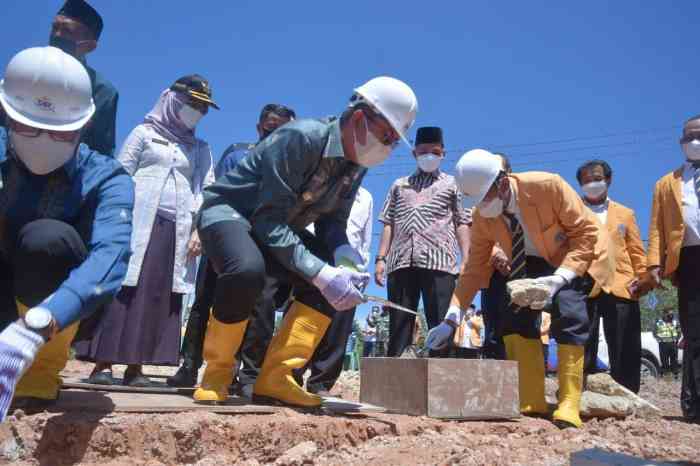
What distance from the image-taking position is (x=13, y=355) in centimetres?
177

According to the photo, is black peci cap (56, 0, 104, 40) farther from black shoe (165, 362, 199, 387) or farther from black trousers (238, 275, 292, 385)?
black shoe (165, 362, 199, 387)

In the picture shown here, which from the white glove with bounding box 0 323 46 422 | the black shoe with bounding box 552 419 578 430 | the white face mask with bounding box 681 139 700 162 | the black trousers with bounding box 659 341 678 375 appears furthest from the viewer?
the black trousers with bounding box 659 341 678 375

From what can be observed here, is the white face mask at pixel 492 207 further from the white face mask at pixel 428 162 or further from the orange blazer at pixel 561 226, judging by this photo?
the white face mask at pixel 428 162

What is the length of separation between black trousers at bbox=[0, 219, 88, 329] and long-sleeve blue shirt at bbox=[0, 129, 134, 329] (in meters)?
0.03

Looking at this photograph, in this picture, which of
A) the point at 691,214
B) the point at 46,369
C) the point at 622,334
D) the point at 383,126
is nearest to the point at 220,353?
the point at 46,369

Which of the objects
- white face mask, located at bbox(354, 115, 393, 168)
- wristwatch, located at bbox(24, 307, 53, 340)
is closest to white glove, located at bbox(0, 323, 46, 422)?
wristwatch, located at bbox(24, 307, 53, 340)

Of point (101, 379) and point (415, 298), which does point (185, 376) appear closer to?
point (101, 379)

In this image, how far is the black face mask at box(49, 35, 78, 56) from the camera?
344cm

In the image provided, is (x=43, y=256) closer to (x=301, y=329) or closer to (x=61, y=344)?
(x=61, y=344)

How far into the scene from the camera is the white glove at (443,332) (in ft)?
12.6

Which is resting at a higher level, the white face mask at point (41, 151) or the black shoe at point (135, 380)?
the white face mask at point (41, 151)

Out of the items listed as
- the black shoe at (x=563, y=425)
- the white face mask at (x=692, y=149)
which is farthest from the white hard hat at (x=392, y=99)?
the white face mask at (x=692, y=149)

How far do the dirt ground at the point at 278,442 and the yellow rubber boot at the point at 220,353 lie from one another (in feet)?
1.34

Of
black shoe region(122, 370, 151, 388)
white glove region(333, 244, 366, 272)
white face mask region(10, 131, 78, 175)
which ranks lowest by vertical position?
black shoe region(122, 370, 151, 388)
